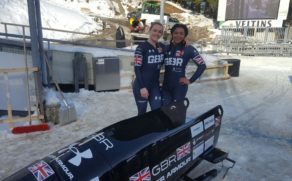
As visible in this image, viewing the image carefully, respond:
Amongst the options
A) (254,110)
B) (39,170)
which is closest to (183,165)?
(39,170)

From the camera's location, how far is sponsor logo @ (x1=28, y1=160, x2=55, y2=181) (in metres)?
2.19

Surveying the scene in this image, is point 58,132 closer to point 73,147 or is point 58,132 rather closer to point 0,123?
point 0,123

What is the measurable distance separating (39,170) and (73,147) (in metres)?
0.36

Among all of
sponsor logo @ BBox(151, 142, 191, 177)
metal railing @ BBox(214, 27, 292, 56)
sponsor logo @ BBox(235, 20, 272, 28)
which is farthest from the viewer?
sponsor logo @ BBox(235, 20, 272, 28)

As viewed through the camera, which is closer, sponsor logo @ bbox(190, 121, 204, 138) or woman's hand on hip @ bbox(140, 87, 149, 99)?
sponsor logo @ bbox(190, 121, 204, 138)

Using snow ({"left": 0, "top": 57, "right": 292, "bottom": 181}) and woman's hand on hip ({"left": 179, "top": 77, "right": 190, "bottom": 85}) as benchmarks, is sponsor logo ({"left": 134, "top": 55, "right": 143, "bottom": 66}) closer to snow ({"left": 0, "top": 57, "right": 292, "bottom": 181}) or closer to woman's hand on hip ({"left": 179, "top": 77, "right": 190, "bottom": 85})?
woman's hand on hip ({"left": 179, "top": 77, "right": 190, "bottom": 85})

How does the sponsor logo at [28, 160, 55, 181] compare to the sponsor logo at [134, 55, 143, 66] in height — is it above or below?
below

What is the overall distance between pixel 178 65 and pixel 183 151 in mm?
1275

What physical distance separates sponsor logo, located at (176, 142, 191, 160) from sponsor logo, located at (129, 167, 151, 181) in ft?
1.46

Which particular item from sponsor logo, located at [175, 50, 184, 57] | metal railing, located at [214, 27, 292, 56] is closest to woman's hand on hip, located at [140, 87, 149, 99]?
sponsor logo, located at [175, 50, 184, 57]

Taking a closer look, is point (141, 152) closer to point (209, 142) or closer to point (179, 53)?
Answer: point (209, 142)

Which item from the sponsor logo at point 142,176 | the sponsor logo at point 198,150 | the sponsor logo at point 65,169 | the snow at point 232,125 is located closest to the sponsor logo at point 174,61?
the sponsor logo at point 198,150

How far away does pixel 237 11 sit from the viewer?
76.5 ft

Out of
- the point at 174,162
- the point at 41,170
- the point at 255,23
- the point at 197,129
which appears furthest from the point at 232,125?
the point at 255,23
